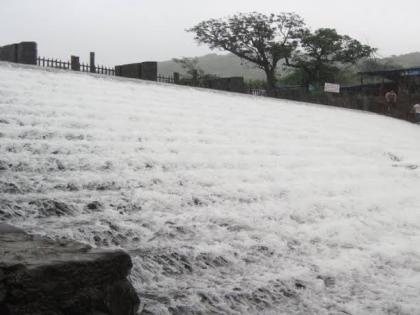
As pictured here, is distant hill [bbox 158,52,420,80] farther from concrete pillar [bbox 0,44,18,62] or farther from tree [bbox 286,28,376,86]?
concrete pillar [bbox 0,44,18,62]

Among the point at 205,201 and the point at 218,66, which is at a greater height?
the point at 218,66

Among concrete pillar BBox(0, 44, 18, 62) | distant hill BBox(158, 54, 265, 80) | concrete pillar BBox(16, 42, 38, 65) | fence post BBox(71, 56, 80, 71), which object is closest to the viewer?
concrete pillar BBox(16, 42, 38, 65)

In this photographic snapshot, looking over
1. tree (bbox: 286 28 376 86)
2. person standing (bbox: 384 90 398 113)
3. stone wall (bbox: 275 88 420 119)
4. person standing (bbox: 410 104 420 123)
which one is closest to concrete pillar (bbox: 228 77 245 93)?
stone wall (bbox: 275 88 420 119)

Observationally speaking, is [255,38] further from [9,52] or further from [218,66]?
[218,66]

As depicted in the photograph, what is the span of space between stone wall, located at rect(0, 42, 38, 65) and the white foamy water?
140 centimetres

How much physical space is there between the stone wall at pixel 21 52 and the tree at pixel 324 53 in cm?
1910

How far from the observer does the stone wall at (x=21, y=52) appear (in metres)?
7.20

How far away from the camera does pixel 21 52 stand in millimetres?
7254

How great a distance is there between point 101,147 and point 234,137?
2.00 meters

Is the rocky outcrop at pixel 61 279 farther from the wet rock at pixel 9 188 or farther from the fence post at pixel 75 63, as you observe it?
the fence post at pixel 75 63

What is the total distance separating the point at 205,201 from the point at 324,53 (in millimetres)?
22497

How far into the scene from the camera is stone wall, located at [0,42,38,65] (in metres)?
7.20

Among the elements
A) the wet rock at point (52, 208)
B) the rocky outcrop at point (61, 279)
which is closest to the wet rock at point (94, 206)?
the wet rock at point (52, 208)

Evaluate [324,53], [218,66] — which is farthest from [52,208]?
[218,66]
